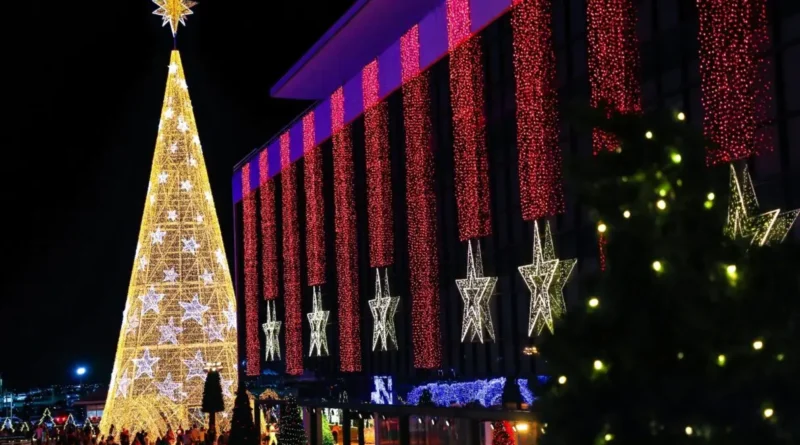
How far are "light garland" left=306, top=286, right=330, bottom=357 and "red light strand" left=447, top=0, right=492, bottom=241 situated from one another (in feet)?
40.4

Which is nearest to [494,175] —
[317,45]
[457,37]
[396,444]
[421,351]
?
[457,37]

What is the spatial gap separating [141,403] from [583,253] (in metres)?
18.2

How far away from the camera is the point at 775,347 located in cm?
577

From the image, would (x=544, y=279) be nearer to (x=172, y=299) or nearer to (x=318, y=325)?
(x=172, y=299)

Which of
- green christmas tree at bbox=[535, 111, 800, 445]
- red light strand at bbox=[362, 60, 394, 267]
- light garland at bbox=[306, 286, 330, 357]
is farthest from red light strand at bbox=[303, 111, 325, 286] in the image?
green christmas tree at bbox=[535, 111, 800, 445]

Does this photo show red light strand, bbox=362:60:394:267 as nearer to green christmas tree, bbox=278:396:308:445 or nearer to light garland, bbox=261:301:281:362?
green christmas tree, bbox=278:396:308:445

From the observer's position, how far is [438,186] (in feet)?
92.1

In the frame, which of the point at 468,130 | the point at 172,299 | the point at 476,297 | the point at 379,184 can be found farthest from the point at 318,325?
the point at 468,130

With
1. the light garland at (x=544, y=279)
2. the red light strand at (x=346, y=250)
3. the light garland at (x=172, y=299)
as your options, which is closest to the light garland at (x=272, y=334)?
the light garland at (x=172, y=299)

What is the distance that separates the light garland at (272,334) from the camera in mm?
42219

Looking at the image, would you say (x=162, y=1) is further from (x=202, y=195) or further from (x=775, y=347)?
(x=775, y=347)

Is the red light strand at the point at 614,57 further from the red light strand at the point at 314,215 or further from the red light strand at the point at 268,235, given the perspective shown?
the red light strand at the point at 268,235

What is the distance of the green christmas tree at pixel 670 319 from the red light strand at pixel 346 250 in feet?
89.7

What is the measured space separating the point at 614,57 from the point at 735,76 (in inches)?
142
